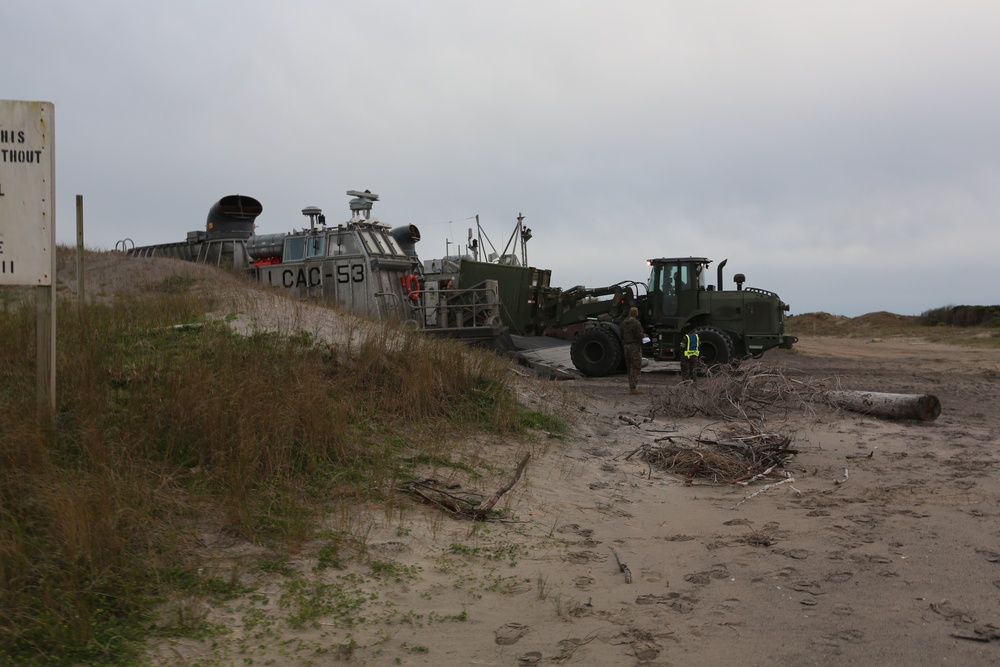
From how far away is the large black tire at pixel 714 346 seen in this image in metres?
17.2

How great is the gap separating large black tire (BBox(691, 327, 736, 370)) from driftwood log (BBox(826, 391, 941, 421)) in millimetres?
5165

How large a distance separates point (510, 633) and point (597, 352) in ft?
46.7

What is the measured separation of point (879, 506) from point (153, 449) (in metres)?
5.78

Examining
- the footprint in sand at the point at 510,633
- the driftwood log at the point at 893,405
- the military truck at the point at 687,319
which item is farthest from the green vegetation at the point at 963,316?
the footprint in sand at the point at 510,633

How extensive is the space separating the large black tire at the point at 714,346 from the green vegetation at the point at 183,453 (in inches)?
324

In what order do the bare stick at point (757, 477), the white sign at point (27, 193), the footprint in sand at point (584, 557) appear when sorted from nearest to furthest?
the footprint in sand at point (584, 557) → the white sign at point (27, 193) → the bare stick at point (757, 477)

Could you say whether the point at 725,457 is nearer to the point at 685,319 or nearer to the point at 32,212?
the point at 32,212

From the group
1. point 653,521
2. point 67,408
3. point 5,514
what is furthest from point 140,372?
point 653,521

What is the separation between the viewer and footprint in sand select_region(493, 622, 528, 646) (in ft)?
13.9

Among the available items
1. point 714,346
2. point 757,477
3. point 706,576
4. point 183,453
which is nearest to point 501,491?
point 706,576

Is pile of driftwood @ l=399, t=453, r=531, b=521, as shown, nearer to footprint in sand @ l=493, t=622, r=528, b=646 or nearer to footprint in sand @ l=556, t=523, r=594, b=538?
footprint in sand @ l=556, t=523, r=594, b=538

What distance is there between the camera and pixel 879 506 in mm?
6945

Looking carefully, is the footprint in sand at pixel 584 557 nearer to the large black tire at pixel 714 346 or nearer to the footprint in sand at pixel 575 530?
the footprint in sand at pixel 575 530

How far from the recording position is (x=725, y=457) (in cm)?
849
